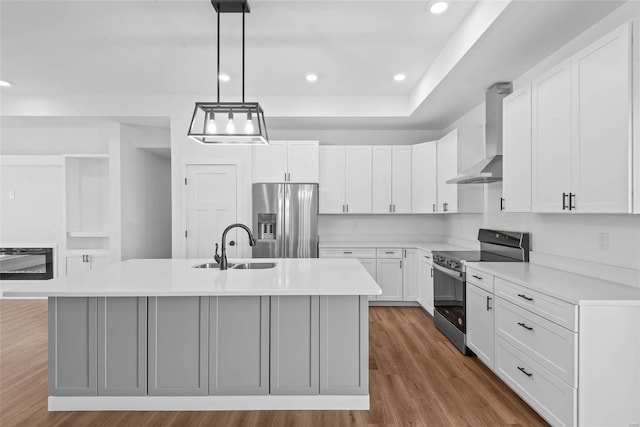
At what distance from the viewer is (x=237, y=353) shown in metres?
2.28

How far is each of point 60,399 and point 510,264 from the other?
3.50m

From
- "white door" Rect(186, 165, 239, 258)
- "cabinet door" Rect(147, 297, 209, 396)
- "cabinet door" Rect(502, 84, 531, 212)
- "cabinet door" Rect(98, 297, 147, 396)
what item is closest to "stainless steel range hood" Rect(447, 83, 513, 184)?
"cabinet door" Rect(502, 84, 531, 212)

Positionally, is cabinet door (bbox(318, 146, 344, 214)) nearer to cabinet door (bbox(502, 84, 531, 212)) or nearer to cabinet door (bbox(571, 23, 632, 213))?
cabinet door (bbox(502, 84, 531, 212))

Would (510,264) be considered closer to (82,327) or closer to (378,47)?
(378,47)

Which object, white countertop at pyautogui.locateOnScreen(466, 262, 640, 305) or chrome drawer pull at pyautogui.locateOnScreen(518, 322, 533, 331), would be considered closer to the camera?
white countertop at pyautogui.locateOnScreen(466, 262, 640, 305)

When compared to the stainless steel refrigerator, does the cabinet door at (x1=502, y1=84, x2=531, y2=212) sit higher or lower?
higher

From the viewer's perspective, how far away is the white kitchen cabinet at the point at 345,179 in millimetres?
4941

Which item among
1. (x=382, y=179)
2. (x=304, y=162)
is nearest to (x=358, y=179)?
(x=382, y=179)

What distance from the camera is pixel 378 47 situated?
319cm

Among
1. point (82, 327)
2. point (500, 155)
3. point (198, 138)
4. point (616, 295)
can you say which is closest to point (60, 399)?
point (82, 327)

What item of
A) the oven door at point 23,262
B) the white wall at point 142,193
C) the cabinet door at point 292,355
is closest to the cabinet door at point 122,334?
the cabinet door at point 292,355

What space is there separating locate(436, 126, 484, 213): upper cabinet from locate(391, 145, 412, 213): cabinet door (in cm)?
55

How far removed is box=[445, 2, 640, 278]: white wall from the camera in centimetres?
212

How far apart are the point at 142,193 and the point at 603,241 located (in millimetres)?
5811
